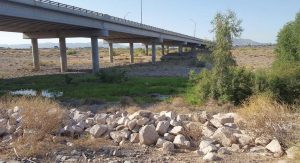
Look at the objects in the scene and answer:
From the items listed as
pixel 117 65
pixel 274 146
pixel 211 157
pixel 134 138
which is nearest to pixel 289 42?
pixel 274 146

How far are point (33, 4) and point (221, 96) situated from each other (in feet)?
74.3

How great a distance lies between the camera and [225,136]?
447 inches

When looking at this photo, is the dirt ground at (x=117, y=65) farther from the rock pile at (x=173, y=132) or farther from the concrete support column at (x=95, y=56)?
the rock pile at (x=173, y=132)

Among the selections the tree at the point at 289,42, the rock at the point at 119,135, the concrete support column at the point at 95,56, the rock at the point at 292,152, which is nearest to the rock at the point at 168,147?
the rock at the point at 119,135

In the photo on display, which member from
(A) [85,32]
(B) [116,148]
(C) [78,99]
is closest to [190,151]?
(B) [116,148]

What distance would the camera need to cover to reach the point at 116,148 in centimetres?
1130

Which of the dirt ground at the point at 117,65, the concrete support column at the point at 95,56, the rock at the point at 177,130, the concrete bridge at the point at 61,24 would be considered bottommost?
the dirt ground at the point at 117,65

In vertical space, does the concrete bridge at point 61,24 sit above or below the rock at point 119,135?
above

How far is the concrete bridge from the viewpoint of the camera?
38625 millimetres

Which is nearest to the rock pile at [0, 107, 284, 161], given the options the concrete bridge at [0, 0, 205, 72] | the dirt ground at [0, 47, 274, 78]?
the dirt ground at [0, 47, 274, 78]

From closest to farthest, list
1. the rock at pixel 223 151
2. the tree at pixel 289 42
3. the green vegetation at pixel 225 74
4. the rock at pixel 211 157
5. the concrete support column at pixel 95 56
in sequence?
the rock at pixel 211 157
the rock at pixel 223 151
the green vegetation at pixel 225 74
the tree at pixel 289 42
the concrete support column at pixel 95 56

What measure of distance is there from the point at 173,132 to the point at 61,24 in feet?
129

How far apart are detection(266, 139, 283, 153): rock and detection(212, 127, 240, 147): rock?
992 millimetres

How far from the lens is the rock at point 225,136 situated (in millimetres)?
11270
